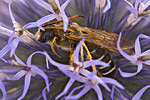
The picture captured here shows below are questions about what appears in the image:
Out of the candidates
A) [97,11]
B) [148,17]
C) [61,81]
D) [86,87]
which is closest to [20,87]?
[61,81]

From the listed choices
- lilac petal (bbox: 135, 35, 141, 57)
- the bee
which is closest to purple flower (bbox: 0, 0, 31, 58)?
the bee

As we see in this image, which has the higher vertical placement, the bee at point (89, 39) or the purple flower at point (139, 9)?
the purple flower at point (139, 9)

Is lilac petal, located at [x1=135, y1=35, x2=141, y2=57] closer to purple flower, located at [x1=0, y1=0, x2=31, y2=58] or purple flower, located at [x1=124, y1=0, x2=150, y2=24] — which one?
purple flower, located at [x1=124, y1=0, x2=150, y2=24]

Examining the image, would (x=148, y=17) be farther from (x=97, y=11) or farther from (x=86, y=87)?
(x=86, y=87)

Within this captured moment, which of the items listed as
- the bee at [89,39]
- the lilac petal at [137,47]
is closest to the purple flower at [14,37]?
the bee at [89,39]

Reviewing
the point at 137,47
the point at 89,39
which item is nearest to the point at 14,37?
the point at 89,39

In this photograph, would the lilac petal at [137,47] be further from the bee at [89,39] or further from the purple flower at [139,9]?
the purple flower at [139,9]

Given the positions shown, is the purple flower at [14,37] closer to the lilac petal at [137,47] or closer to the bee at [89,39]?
the bee at [89,39]

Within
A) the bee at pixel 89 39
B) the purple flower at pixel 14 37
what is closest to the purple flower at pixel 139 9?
the bee at pixel 89 39

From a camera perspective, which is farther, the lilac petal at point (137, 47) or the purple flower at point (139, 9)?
the purple flower at point (139, 9)
